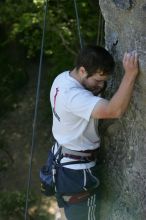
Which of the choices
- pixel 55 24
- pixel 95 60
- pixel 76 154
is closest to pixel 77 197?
pixel 76 154

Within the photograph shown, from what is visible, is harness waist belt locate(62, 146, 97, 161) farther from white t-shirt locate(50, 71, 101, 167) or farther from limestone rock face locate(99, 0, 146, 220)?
limestone rock face locate(99, 0, 146, 220)

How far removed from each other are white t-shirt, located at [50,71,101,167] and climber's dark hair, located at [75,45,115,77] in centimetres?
13

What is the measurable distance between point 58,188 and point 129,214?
1.67 ft

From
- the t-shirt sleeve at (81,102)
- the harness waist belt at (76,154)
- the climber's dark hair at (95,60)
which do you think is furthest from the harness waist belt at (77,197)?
the climber's dark hair at (95,60)

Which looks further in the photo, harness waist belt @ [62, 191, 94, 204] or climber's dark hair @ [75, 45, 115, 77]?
harness waist belt @ [62, 191, 94, 204]

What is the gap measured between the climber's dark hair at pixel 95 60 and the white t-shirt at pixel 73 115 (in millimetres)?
131

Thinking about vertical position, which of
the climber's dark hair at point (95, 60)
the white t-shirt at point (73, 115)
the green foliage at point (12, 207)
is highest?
the climber's dark hair at point (95, 60)

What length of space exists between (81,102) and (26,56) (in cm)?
656

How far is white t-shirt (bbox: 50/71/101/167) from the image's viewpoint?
2.73 m

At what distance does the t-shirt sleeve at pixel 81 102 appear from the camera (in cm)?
270

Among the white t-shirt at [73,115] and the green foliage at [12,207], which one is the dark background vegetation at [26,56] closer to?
the green foliage at [12,207]

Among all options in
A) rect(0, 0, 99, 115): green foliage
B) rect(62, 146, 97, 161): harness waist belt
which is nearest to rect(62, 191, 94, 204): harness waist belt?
rect(62, 146, 97, 161): harness waist belt

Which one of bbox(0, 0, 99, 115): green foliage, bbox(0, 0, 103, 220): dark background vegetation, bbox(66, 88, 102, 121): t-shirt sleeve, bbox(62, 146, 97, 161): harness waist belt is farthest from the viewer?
bbox(0, 0, 99, 115): green foliage

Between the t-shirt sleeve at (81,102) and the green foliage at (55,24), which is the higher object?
the t-shirt sleeve at (81,102)
